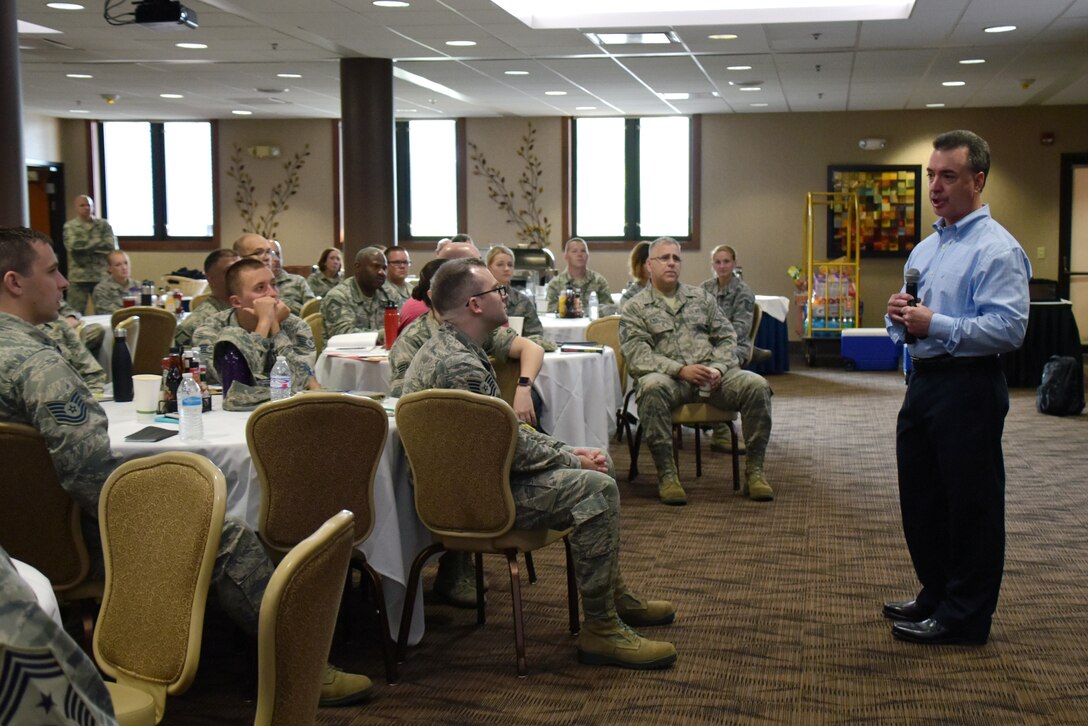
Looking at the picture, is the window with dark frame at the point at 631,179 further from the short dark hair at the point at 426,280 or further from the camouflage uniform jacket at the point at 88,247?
the short dark hair at the point at 426,280

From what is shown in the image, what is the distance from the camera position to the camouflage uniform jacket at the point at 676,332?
6.46m

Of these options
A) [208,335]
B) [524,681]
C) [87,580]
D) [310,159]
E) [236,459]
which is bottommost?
[524,681]

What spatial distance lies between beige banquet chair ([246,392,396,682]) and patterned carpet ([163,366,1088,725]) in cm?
57

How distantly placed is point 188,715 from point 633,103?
37.9 feet

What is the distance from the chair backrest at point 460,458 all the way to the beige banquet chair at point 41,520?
3.31ft

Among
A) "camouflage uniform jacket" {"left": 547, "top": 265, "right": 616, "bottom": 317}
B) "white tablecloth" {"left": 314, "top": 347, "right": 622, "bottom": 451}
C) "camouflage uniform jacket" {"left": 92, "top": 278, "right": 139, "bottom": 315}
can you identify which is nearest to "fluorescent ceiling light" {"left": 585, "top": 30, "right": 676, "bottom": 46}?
"camouflage uniform jacket" {"left": 547, "top": 265, "right": 616, "bottom": 317}

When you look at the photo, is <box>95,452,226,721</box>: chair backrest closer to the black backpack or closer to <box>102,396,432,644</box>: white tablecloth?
<box>102,396,432,644</box>: white tablecloth

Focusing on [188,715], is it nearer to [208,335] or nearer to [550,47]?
[208,335]

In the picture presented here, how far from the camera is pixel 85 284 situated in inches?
475

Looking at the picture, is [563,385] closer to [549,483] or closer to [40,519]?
[549,483]

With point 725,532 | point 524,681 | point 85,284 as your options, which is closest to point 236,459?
point 524,681

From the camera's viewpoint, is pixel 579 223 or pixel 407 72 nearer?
pixel 407 72

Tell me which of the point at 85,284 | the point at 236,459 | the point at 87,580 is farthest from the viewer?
the point at 85,284

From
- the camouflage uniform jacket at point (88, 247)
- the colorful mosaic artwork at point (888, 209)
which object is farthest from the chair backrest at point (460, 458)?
the colorful mosaic artwork at point (888, 209)
